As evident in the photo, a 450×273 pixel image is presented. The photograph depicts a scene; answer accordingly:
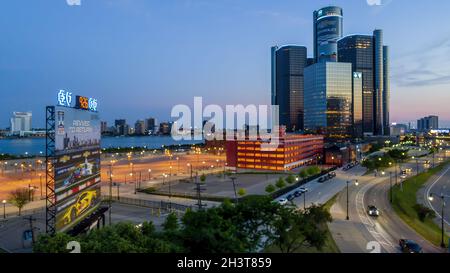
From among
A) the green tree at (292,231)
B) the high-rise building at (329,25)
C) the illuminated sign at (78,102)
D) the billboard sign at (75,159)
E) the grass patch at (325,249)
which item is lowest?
the grass patch at (325,249)

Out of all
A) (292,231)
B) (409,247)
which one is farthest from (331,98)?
(292,231)

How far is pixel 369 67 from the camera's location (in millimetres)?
169875

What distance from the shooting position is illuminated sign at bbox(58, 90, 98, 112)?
58.2ft

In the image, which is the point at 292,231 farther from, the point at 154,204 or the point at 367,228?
the point at 154,204

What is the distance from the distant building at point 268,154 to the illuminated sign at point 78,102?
47.3 m

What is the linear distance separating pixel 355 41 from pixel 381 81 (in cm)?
3335

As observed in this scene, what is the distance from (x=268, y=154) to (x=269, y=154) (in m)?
0.22

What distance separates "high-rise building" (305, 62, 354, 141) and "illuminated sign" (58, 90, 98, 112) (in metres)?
108

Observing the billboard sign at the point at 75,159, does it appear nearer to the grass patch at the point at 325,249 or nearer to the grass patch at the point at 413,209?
the grass patch at the point at 325,249

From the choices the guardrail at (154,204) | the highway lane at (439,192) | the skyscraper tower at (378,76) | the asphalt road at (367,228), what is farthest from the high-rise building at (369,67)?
the guardrail at (154,204)

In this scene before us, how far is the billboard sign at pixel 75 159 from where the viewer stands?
16.8 meters

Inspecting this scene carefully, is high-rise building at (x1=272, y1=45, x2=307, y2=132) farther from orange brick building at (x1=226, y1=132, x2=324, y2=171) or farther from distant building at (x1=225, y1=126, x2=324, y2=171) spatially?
distant building at (x1=225, y1=126, x2=324, y2=171)

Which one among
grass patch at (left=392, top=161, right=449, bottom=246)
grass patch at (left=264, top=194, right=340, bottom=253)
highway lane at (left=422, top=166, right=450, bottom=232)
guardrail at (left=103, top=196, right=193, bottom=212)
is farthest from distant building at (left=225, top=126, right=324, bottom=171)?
grass patch at (left=264, top=194, right=340, bottom=253)
